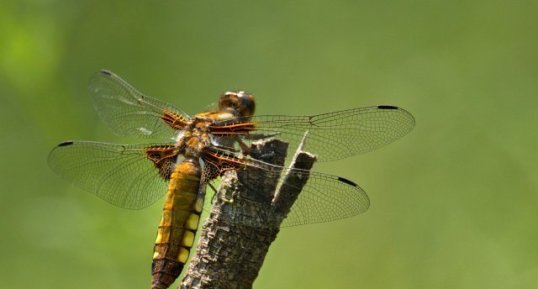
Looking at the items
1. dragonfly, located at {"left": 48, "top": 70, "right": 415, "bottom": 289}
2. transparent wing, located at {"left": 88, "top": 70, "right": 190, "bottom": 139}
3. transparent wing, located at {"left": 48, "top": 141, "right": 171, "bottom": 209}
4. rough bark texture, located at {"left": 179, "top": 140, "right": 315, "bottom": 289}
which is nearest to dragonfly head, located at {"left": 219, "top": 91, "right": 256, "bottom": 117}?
dragonfly, located at {"left": 48, "top": 70, "right": 415, "bottom": 289}

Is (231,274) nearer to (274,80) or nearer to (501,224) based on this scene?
(501,224)

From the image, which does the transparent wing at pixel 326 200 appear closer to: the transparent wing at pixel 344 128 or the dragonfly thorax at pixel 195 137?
the transparent wing at pixel 344 128

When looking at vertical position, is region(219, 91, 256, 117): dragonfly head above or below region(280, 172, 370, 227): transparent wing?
above

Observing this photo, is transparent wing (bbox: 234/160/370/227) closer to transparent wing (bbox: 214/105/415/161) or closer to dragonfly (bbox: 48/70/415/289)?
dragonfly (bbox: 48/70/415/289)

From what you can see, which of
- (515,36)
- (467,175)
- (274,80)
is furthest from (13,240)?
(515,36)

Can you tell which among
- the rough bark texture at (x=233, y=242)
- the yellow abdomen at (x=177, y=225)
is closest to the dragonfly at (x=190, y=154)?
the yellow abdomen at (x=177, y=225)

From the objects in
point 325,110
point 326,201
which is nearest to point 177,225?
point 326,201

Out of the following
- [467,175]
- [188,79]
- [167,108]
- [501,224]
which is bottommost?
[167,108]
